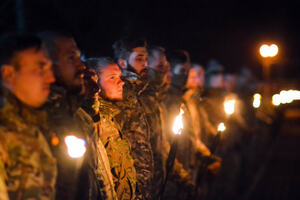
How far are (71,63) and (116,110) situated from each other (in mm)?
1191

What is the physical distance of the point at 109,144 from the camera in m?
4.58

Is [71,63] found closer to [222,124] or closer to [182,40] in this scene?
[222,124]

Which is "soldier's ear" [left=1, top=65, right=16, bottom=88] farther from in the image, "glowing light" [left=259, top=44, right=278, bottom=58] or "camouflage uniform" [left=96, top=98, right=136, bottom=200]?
"glowing light" [left=259, top=44, right=278, bottom=58]

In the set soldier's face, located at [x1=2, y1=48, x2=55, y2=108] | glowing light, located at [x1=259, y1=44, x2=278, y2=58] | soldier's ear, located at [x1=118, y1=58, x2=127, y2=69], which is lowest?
soldier's face, located at [x1=2, y1=48, x2=55, y2=108]

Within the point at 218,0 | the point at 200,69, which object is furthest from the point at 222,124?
the point at 218,0

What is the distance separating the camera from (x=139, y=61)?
5.90 meters

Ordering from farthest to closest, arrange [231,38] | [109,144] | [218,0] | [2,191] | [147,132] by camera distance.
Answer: [231,38] → [218,0] → [147,132] → [109,144] → [2,191]

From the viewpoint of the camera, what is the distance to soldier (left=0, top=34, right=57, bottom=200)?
2961 millimetres

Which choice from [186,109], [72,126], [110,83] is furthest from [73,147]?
[186,109]

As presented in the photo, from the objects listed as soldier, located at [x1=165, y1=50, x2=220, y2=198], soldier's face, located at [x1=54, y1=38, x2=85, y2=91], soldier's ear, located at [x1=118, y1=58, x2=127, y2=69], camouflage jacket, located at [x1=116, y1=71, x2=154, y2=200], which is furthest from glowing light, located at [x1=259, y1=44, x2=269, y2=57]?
soldier's face, located at [x1=54, y1=38, x2=85, y2=91]

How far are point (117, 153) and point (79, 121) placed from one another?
3.04ft

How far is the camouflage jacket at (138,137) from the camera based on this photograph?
201 inches

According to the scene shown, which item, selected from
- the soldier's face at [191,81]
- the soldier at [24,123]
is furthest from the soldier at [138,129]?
the soldier's face at [191,81]

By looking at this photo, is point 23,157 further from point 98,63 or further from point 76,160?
point 98,63
